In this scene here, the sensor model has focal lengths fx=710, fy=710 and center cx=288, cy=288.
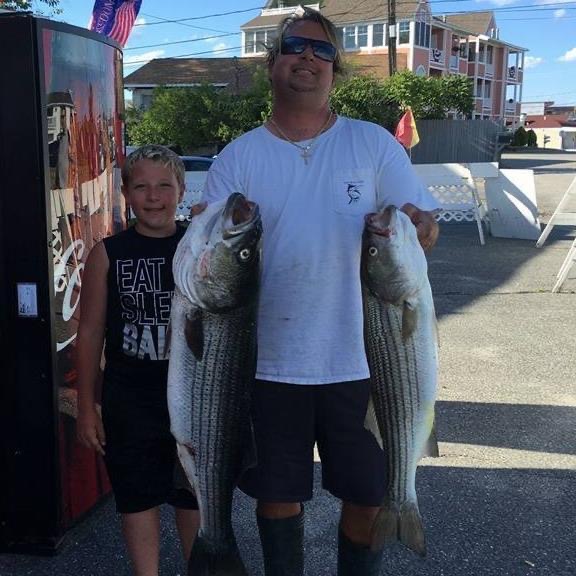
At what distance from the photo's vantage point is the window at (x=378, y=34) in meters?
41.7

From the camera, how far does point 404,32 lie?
41.8 m

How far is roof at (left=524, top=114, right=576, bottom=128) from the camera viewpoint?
87.5 metres

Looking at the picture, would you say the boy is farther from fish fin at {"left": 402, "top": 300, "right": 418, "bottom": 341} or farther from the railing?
the railing

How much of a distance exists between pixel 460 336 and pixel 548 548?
3665 mm

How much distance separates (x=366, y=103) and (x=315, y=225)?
1071 inches

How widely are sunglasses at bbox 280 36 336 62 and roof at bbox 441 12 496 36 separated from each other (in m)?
55.9

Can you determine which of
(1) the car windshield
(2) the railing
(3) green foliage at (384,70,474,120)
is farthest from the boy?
(2) the railing

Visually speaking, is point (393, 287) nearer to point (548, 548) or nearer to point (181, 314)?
point (181, 314)

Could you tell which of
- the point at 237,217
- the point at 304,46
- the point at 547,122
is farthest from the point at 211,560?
the point at 547,122

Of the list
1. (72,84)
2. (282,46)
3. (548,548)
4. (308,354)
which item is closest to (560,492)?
(548,548)

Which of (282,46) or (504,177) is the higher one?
(282,46)

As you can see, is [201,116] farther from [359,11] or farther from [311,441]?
[311,441]

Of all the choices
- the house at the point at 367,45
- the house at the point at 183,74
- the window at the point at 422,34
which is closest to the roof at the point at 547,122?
the house at the point at 367,45

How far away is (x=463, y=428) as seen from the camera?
184 inches
